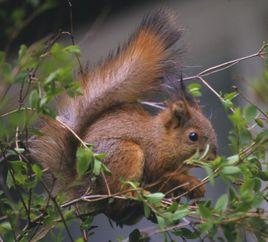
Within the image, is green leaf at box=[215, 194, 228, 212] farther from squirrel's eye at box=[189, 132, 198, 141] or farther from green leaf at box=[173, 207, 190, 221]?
squirrel's eye at box=[189, 132, 198, 141]

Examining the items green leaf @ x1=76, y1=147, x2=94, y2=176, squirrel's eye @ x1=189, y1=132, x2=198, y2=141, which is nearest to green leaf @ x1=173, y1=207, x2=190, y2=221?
green leaf @ x1=76, y1=147, x2=94, y2=176

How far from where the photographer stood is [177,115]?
2.53m

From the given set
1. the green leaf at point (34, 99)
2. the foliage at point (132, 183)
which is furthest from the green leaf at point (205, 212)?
the green leaf at point (34, 99)

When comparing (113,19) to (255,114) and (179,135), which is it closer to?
(179,135)

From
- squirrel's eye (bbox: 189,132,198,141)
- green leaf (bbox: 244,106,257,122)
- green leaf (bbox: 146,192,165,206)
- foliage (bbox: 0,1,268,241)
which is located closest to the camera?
foliage (bbox: 0,1,268,241)

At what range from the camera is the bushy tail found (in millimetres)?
2305

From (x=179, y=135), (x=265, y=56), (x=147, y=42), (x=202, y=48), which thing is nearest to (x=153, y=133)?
(x=179, y=135)

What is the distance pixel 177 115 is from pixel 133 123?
6.8 inches

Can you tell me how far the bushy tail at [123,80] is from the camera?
7.56 ft

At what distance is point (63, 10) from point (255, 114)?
89.8 inches

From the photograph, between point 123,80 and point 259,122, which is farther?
point 123,80

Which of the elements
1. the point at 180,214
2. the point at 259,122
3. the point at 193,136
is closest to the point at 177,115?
the point at 193,136

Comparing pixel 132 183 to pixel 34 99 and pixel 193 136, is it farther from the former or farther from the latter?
pixel 193 136

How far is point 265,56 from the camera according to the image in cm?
205
